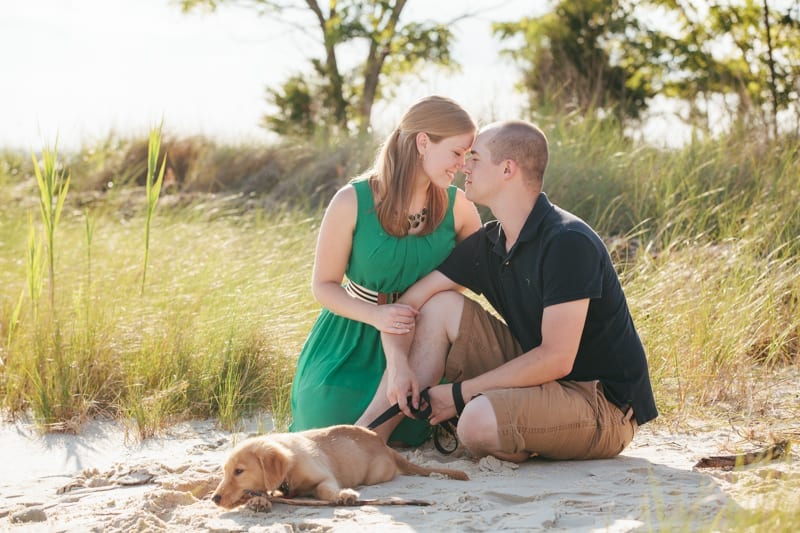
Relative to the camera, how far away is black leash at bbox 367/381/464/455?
3.88m

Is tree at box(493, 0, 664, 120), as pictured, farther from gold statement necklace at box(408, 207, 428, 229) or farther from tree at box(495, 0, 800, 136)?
gold statement necklace at box(408, 207, 428, 229)

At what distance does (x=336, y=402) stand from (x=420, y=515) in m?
1.34

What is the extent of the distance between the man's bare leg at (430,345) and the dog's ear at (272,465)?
975mm

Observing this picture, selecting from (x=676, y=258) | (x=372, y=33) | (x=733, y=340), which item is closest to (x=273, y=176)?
(x=372, y=33)

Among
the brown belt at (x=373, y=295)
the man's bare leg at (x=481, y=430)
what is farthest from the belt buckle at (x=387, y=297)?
the man's bare leg at (x=481, y=430)

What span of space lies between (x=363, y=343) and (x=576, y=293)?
1.32 metres

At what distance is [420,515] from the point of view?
3115mm

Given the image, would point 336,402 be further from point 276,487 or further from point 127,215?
point 127,215

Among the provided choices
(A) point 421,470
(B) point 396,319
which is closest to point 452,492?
(A) point 421,470

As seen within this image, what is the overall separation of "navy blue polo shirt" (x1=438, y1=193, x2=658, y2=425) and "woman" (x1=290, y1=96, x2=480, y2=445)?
0.48 m

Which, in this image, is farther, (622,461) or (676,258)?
(676,258)

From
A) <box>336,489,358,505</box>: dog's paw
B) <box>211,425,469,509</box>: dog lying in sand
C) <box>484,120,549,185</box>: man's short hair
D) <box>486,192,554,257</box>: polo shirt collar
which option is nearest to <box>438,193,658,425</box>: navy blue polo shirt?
<box>486,192,554,257</box>: polo shirt collar

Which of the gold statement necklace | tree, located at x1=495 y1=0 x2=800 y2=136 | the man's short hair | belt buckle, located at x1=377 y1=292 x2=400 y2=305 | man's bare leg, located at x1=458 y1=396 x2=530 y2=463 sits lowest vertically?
man's bare leg, located at x1=458 y1=396 x2=530 y2=463

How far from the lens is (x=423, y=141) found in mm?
4309
